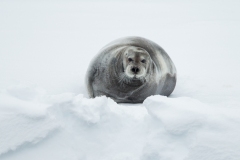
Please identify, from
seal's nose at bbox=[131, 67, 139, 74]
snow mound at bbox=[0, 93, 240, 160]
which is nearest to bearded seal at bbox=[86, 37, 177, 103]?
seal's nose at bbox=[131, 67, 139, 74]

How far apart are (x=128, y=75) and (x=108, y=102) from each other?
4.66ft

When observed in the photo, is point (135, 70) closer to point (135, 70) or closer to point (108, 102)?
point (135, 70)

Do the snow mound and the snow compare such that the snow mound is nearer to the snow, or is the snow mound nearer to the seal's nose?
the snow

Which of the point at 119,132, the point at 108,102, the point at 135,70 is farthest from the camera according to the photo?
the point at 135,70

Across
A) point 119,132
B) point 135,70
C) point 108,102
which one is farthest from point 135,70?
point 119,132

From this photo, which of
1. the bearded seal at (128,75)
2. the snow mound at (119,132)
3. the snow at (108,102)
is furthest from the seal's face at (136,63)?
the snow mound at (119,132)

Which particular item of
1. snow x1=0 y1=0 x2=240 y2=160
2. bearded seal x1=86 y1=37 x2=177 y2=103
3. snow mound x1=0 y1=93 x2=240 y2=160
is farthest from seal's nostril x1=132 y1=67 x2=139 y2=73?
snow mound x1=0 y1=93 x2=240 y2=160

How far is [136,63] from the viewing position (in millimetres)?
4090

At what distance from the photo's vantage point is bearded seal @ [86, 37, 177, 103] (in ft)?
13.6

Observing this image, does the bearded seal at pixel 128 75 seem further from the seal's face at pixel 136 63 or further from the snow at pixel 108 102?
the snow at pixel 108 102

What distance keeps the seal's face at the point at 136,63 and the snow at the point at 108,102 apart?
0.35m

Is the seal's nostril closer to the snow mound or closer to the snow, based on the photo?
the snow

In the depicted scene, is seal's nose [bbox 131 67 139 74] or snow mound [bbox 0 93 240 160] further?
seal's nose [bbox 131 67 139 74]

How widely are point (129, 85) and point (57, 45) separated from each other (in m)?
4.30
